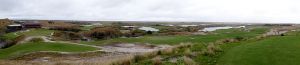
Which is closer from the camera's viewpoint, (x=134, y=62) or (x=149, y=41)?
(x=134, y=62)

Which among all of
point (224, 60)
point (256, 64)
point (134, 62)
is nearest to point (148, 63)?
point (134, 62)

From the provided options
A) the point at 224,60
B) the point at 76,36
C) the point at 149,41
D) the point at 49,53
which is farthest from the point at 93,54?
the point at 76,36

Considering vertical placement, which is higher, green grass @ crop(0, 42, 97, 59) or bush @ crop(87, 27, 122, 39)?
green grass @ crop(0, 42, 97, 59)

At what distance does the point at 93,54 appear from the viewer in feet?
145

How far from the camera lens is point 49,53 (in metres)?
43.3

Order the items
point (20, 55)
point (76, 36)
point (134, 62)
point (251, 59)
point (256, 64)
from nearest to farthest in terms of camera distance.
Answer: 1. point (256, 64)
2. point (251, 59)
3. point (134, 62)
4. point (20, 55)
5. point (76, 36)

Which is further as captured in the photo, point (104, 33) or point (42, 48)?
point (104, 33)

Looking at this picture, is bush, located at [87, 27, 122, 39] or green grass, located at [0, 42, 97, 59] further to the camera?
bush, located at [87, 27, 122, 39]

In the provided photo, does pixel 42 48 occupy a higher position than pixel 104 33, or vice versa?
pixel 42 48

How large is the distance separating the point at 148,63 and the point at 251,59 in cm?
393

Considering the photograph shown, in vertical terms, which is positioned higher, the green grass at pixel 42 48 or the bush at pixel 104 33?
the green grass at pixel 42 48

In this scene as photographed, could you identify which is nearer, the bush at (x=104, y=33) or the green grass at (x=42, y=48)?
the green grass at (x=42, y=48)

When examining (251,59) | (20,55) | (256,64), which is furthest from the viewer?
(20,55)

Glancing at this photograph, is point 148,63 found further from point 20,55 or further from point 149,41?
point 149,41
